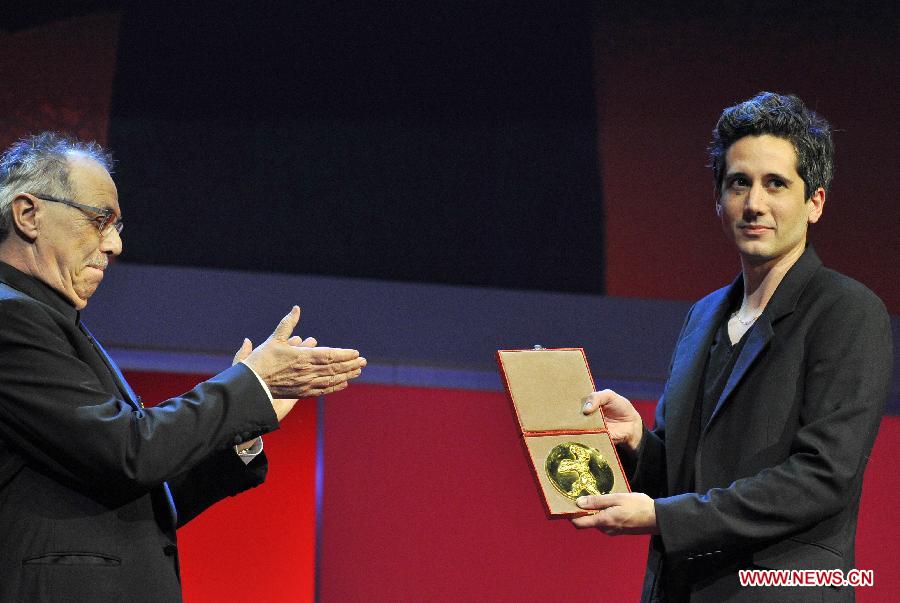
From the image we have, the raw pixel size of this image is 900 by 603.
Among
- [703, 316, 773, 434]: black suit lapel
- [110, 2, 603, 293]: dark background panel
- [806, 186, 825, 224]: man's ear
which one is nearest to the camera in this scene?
[703, 316, 773, 434]: black suit lapel

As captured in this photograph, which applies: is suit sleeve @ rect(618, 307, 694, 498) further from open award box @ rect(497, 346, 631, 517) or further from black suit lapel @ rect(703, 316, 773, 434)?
black suit lapel @ rect(703, 316, 773, 434)

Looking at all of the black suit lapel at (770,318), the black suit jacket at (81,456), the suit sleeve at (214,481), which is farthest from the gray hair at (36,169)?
the black suit lapel at (770,318)

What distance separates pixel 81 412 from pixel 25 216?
0.42 meters

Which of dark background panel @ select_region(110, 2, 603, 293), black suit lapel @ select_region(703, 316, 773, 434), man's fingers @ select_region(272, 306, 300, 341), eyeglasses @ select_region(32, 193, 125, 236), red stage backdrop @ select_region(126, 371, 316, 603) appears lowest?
red stage backdrop @ select_region(126, 371, 316, 603)

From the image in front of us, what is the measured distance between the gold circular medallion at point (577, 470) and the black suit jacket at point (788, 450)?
154 millimetres

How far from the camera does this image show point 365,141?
3844 millimetres

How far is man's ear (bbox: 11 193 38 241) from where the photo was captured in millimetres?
1905

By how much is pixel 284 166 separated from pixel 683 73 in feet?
5.16

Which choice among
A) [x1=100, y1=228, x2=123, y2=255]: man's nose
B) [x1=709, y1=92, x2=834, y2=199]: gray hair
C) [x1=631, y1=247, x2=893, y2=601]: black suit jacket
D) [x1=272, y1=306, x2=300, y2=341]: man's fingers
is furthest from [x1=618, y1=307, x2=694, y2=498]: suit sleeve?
[x1=100, y1=228, x2=123, y2=255]: man's nose

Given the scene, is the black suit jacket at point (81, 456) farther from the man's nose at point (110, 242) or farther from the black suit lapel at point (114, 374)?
the man's nose at point (110, 242)

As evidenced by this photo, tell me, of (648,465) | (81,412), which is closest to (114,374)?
(81,412)

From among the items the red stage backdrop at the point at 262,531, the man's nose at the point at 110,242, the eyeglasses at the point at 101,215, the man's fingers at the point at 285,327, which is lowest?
the red stage backdrop at the point at 262,531

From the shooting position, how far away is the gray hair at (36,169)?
6.31 ft

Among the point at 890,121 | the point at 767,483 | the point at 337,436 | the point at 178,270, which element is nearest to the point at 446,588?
the point at 337,436
